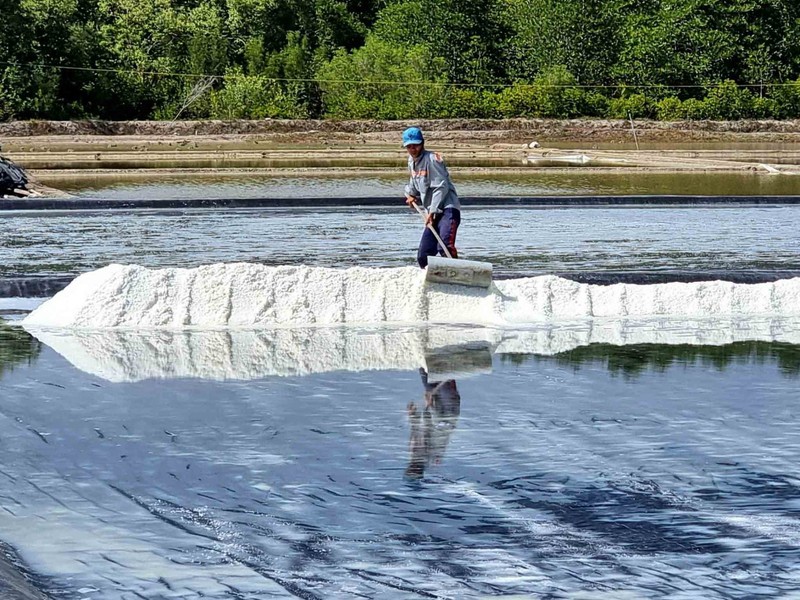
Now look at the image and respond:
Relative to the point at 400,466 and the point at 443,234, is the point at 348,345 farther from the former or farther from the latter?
the point at 400,466

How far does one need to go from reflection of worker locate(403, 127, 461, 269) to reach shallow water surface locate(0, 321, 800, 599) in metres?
1.09

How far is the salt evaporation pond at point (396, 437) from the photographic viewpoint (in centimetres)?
463

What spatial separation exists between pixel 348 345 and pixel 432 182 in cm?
155

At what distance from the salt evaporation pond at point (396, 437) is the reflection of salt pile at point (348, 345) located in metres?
Answer: 0.03

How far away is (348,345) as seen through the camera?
28.6 ft

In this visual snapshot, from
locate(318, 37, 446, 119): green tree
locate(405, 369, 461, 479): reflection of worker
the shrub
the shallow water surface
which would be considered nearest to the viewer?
the shallow water surface

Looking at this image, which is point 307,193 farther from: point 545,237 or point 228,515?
point 228,515

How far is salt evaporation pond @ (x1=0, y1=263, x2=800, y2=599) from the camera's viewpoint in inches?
182

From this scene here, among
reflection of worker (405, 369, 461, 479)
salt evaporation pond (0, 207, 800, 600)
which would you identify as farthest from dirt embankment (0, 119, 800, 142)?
reflection of worker (405, 369, 461, 479)

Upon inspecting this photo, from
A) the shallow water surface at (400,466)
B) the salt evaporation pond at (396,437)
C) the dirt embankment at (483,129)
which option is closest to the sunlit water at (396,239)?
the salt evaporation pond at (396,437)

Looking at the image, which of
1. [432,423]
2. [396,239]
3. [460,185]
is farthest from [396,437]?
[460,185]

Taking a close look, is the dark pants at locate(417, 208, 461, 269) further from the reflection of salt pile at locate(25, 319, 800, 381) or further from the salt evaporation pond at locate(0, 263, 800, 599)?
the reflection of salt pile at locate(25, 319, 800, 381)

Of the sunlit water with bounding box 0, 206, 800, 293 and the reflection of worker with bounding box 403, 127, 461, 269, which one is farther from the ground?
the reflection of worker with bounding box 403, 127, 461, 269

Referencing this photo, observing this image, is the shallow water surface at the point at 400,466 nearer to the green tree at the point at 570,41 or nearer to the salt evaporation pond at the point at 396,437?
the salt evaporation pond at the point at 396,437
